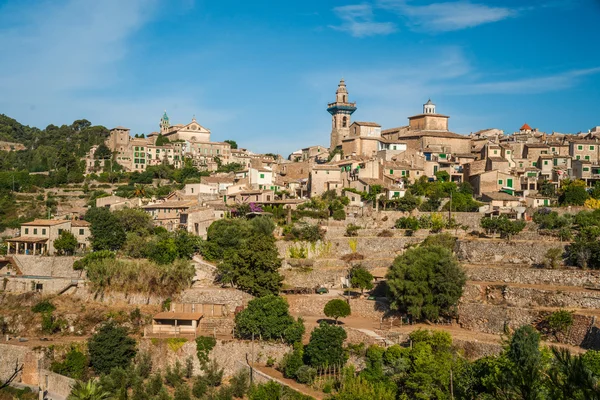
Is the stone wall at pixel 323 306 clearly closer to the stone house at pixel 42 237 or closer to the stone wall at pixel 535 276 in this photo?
Answer: the stone wall at pixel 535 276

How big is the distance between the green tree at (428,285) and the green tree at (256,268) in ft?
21.3

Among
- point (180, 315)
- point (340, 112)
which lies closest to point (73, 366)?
point (180, 315)

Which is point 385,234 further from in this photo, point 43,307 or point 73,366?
point 43,307

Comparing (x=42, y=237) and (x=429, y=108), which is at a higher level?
(x=429, y=108)

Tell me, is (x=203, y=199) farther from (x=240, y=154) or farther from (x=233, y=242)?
(x=240, y=154)

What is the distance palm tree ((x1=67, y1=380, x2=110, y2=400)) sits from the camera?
76.2 feet

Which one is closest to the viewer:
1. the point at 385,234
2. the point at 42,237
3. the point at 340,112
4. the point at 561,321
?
the point at 561,321

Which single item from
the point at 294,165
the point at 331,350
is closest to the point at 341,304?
the point at 331,350

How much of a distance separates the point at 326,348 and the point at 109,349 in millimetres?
9782

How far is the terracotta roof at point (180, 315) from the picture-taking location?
30.8m

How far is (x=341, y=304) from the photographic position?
2903 cm

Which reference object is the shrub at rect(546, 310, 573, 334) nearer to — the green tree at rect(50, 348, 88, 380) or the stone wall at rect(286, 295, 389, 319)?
the stone wall at rect(286, 295, 389, 319)

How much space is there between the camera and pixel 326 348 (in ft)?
84.7

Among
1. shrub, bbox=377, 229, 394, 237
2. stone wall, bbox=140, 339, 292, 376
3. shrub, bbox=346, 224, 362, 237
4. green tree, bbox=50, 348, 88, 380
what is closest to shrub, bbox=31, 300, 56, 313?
green tree, bbox=50, 348, 88, 380
